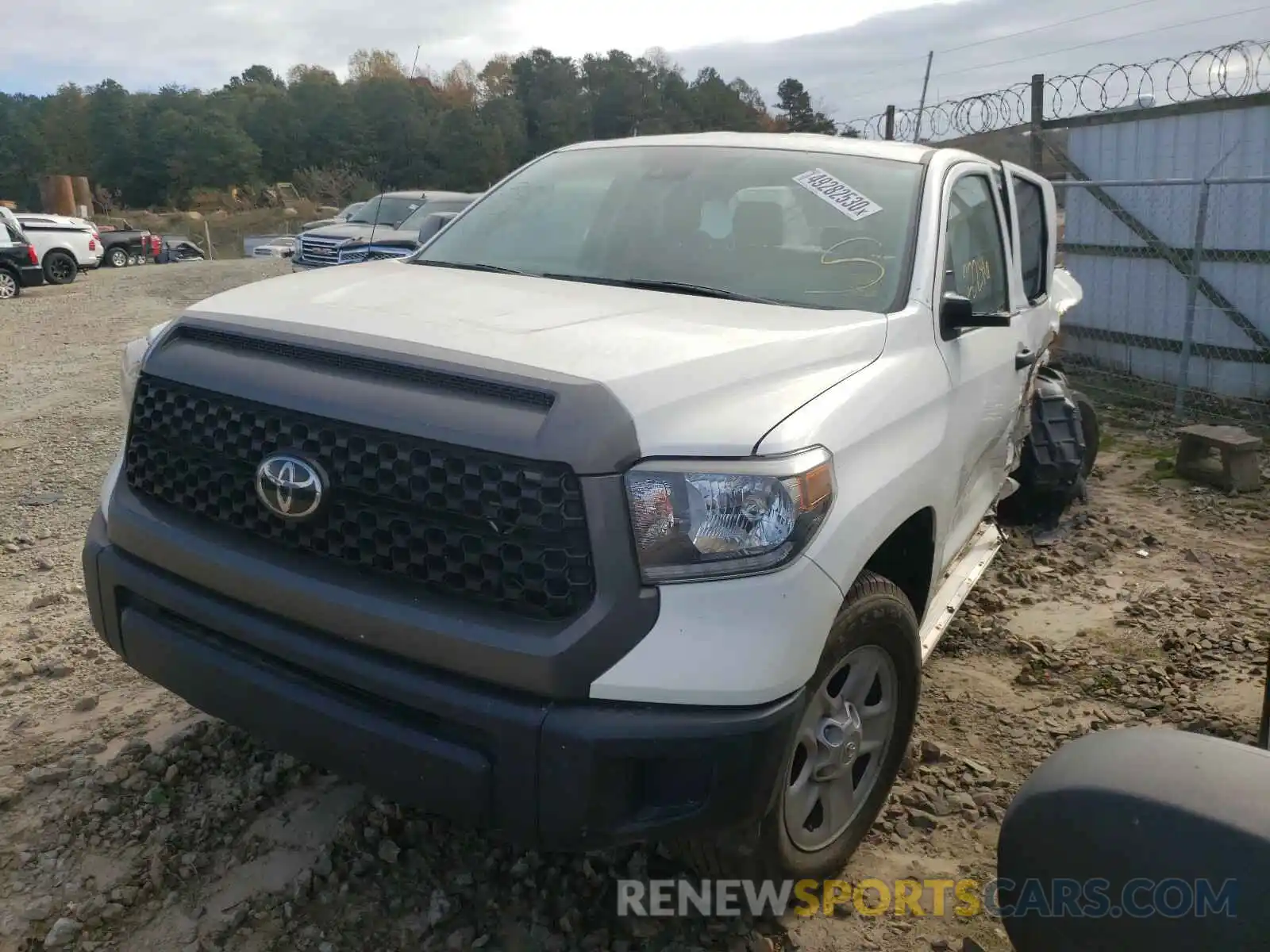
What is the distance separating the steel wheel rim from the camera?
8.00 ft

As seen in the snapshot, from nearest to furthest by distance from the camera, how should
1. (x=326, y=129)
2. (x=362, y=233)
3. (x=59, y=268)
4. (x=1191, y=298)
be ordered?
(x=1191, y=298) < (x=362, y=233) < (x=59, y=268) < (x=326, y=129)

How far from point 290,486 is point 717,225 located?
5.64 feet

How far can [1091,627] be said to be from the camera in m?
4.52

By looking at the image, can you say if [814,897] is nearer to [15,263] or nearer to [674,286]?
[674,286]

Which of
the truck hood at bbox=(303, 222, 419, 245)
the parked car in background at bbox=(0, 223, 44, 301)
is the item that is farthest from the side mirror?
the parked car in background at bbox=(0, 223, 44, 301)

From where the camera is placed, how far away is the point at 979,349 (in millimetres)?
3354

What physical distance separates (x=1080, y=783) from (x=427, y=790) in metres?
1.24

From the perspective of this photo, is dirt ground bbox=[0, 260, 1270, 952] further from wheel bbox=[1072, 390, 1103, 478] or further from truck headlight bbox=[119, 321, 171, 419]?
truck headlight bbox=[119, 321, 171, 419]

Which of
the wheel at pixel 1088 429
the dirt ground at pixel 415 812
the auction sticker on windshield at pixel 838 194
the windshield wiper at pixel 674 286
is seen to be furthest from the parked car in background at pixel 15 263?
the auction sticker on windshield at pixel 838 194

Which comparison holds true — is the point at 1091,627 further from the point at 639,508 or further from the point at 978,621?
the point at 639,508

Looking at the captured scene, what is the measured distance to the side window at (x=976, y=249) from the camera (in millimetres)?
3443

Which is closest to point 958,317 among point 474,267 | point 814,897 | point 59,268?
point 474,267

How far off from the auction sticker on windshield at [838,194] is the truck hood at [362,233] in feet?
33.5

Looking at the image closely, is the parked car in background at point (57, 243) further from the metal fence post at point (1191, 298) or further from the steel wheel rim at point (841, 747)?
the steel wheel rim at point (841, 747)
